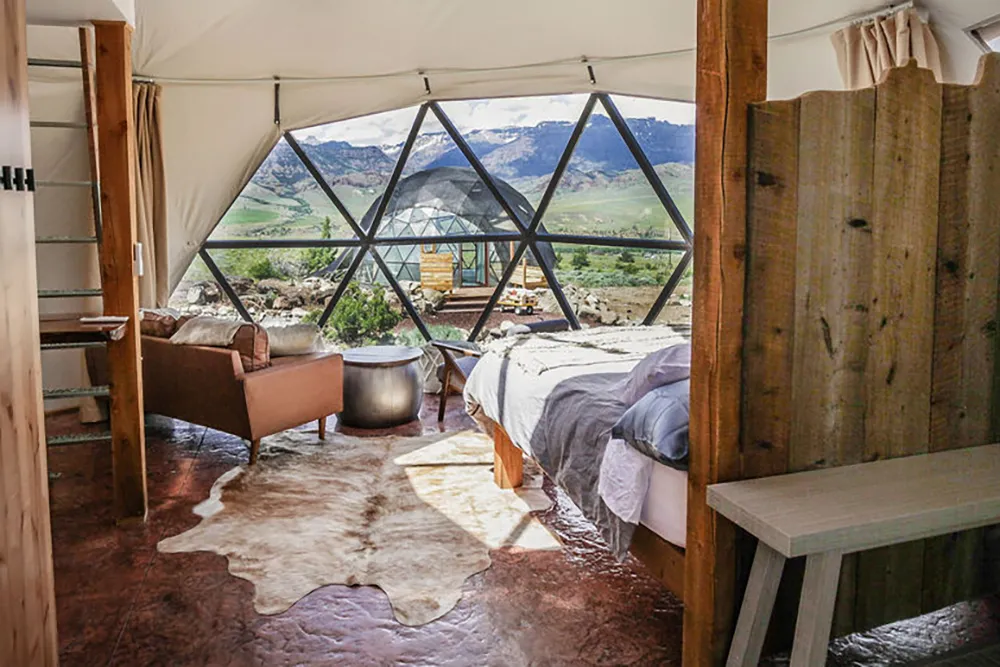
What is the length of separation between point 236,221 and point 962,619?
5.32 m

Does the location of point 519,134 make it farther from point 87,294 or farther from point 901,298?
point 901,298

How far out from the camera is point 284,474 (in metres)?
3.62

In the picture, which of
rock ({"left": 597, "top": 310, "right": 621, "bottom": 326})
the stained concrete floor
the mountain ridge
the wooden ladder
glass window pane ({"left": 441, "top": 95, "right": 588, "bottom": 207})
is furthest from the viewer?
rock ({"left": 597, "top": 310, "right": 621, "bottom": 326})

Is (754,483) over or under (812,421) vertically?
under

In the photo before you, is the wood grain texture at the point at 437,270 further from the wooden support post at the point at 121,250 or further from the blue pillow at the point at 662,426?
the blue pillow at the point at 662,426

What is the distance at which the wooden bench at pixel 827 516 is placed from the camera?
4.65 ft

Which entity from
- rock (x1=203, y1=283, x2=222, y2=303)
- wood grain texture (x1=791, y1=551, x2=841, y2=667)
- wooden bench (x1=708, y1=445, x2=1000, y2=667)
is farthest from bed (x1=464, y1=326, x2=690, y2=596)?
rock (x1=203, y1=283, x2=222, y2=303)

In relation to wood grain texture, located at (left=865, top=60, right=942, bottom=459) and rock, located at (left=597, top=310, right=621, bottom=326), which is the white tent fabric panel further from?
wood grain texture, located at (left=865, top=60, right=942, bottom=459)

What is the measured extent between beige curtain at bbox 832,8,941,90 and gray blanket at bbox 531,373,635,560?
86.6 inches

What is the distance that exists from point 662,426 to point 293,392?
253cm

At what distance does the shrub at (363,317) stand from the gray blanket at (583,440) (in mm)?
3648

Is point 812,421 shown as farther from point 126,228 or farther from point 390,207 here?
Result: point 390,207

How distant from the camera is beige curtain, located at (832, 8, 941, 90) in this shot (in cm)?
353

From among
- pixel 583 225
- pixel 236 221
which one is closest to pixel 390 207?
pixel 236 221
